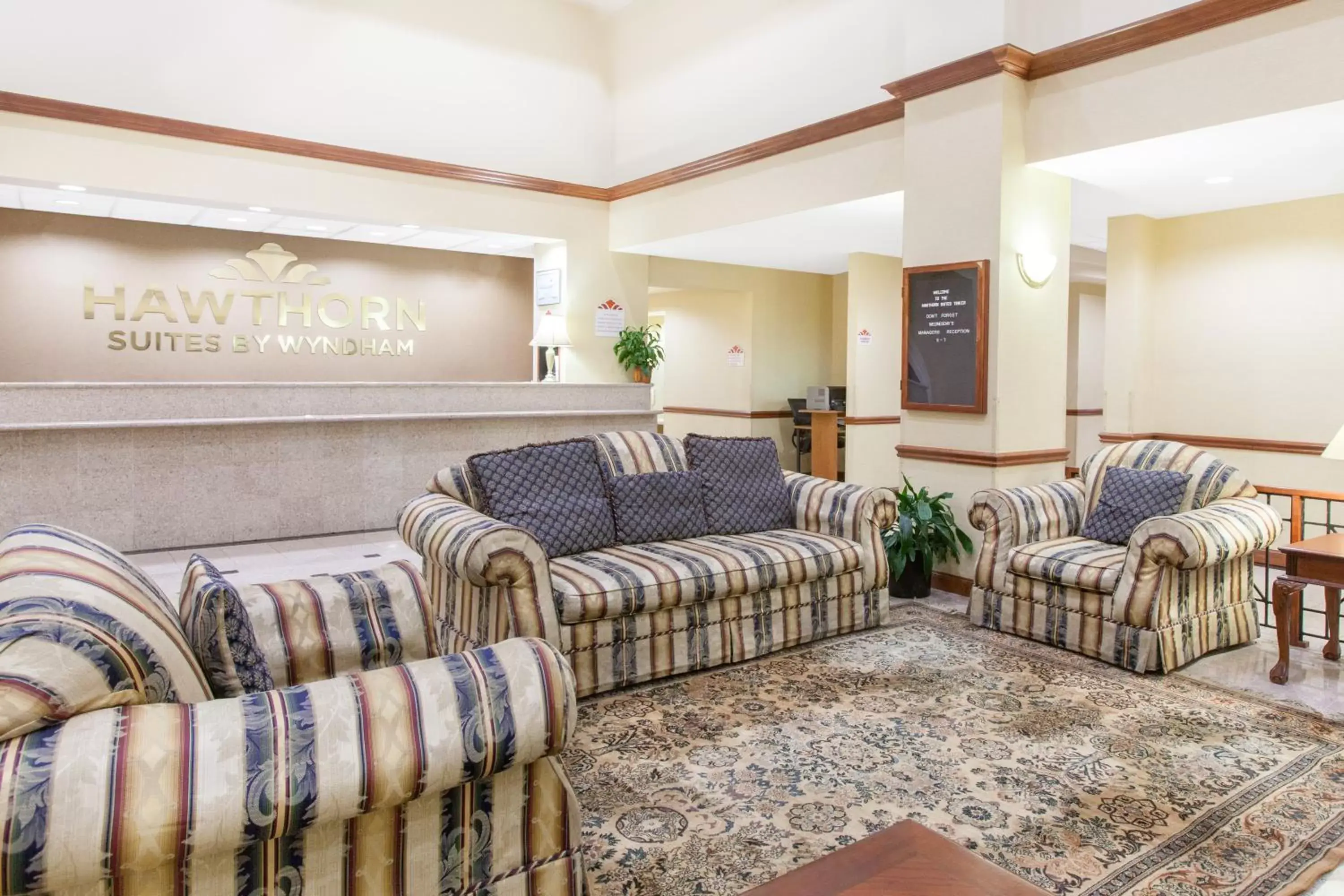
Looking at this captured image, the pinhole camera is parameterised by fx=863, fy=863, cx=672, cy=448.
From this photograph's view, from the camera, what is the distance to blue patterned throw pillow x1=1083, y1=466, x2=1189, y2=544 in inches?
160

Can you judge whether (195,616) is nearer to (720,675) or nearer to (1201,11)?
(720,675)

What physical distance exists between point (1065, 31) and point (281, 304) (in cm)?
690

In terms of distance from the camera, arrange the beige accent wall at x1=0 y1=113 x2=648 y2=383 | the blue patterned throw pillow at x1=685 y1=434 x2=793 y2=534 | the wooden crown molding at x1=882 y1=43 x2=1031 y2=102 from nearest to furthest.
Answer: the blue patterned throw pillow at x1=685 y1=434 x2=793 y2=534
the wooden crown molding at x1=882 y1=43 x2=1031 y2=102
the beige accent wall at x1=0 y1=113 x2=648 y2=383

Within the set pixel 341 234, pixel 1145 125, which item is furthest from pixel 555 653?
pixel 341 234

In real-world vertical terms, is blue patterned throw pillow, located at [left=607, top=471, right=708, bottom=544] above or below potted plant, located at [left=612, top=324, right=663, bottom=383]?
below

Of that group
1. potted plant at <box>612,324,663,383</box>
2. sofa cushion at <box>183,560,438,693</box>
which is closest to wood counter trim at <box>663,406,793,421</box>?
potted plant at <box>612,324,663,383</box>

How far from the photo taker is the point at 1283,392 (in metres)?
5.99

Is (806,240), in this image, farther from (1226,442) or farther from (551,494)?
(551,494)

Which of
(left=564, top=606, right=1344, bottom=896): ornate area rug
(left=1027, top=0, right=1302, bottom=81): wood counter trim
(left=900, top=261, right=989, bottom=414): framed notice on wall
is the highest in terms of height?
(left=1027, top=0, right=1302, bottom=81): wood counter trim

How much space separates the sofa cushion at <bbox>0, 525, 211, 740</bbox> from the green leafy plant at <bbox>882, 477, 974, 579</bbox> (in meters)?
3.79

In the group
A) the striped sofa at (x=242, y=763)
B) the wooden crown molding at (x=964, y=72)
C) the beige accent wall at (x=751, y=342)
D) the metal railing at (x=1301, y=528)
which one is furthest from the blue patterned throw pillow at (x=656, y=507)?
the beige accent wall at (x=751, y=342)

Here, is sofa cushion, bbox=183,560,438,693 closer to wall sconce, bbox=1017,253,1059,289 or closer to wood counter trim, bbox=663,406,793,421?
wall sconce, bbox=1017,253,1059,289

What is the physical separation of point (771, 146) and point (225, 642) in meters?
5.94

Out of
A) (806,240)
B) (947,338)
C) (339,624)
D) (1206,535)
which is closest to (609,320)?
(806,240)
